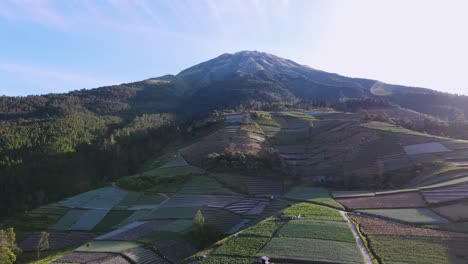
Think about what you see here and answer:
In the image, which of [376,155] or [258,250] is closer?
[258,250]

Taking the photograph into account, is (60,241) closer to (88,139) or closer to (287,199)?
(287,199)

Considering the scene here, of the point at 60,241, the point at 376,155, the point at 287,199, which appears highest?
the point at 376,155

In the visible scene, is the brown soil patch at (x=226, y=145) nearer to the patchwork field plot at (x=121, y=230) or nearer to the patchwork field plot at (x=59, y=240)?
the patchwork field plot at (x=121, y=230)

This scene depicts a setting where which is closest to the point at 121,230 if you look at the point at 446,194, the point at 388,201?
the point at 388,201

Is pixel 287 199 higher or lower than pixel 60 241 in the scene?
Answer: higher

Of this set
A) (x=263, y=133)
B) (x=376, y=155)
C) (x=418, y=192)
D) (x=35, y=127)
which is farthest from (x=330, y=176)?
(x=35, y=127)

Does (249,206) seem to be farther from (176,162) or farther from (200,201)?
(176,162)
